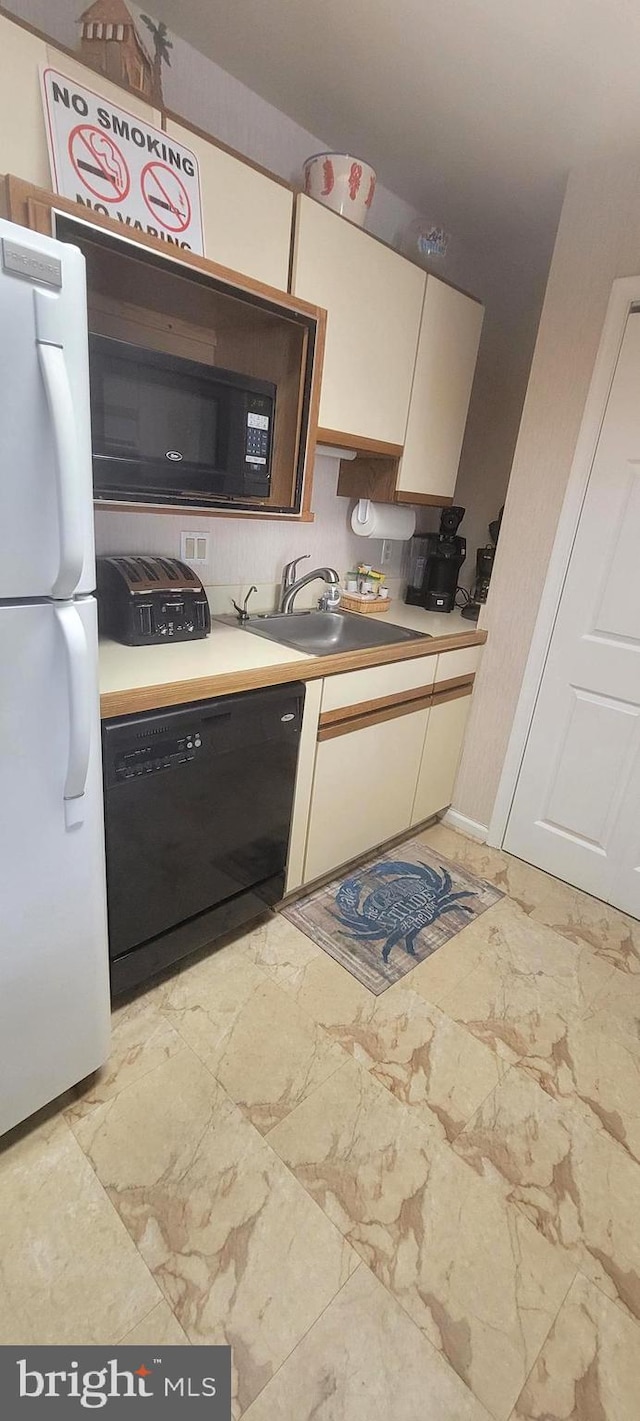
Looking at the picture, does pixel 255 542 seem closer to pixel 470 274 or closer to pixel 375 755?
pixel 375 755

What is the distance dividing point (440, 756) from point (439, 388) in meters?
1.42

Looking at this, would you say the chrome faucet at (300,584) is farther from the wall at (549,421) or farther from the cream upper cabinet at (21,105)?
the cream upper cabinet at (21,105)

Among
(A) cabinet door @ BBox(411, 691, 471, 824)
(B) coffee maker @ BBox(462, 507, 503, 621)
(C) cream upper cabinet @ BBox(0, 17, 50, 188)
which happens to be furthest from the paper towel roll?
(C) cream upper cabinet @ BBox(0, 17, 50, 188)

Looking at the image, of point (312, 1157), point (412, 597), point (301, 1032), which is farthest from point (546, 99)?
point (312, 1157)

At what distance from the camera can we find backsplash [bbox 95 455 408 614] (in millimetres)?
1813

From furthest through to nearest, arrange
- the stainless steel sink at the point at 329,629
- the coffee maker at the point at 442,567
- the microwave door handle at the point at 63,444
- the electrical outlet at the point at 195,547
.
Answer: the coffee maker at the point at 442,567 → the stainless steel sink at the point at 329,629 → the electrical outlet at the point at 195,547 → the microwave door handle at the point at 63,444

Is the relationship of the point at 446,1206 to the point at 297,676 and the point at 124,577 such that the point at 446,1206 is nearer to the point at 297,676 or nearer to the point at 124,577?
the point at 297,676

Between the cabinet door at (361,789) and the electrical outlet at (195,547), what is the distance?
76cm

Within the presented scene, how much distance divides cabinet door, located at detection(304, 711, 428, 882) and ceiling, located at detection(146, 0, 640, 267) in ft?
5.95

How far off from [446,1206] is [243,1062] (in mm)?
549

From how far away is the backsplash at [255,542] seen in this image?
1.81 m

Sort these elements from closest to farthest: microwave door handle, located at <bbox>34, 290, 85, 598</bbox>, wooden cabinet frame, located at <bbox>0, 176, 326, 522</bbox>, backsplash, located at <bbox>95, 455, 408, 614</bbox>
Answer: microwave door handle, located at <bbox>34, 290, 85, 598</bbox>
wooden cabinet frame, located at <bbox>0, 176, 326, 522</bbox>
backsplash, located at <bbox>95, 455, 408, 614</bbox>

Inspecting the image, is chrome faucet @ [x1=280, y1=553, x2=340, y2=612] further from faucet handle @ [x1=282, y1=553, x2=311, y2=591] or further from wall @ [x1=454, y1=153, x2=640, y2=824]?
wall @ [x1=454, y1=153, x2=640, y2=824]

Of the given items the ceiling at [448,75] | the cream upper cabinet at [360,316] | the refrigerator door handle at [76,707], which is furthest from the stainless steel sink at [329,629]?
the ceiling at [448,75]
